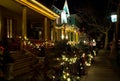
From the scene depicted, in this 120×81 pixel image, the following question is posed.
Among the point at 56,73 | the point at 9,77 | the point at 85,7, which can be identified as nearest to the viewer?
the point at 56,73

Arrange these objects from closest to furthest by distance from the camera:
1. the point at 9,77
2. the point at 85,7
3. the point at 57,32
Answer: the point at 9,77
the point at 57,32
the point at 85,7

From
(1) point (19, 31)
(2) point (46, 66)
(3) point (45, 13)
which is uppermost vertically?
(3) point (45, 13)

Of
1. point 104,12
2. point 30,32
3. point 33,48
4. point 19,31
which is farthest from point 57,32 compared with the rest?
point 104,12

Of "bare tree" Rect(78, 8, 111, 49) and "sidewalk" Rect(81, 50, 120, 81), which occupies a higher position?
"bare tree" Rect(78, 8, 111, 49)

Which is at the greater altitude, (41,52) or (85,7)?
(85,7)

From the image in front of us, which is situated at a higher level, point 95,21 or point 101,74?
point 95,21

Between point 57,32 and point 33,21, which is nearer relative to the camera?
point 33,21

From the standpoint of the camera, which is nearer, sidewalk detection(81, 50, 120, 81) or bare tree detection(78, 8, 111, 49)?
sidewalk detection(81, 50, 120, 81)

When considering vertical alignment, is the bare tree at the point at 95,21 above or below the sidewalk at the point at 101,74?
above

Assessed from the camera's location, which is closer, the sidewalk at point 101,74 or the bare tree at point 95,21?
the sidewalk at point 101,74

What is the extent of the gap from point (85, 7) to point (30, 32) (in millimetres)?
25971

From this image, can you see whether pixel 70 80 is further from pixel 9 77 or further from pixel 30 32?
pixel 30 32

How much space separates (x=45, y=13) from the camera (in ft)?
64.1

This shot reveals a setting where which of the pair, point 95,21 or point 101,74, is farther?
point 95,21
